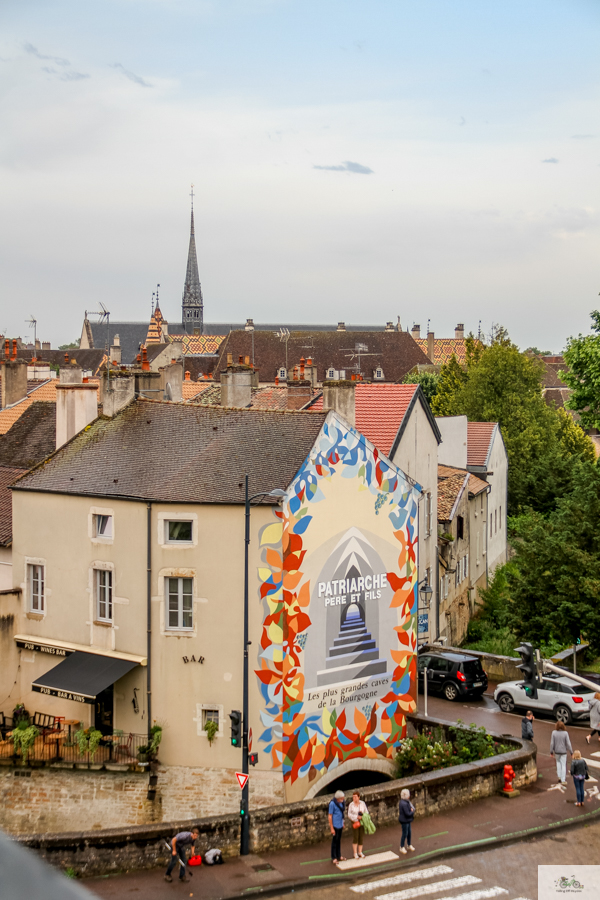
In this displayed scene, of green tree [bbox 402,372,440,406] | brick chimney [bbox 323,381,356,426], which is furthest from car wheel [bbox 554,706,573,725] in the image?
green tree [bbox 402,372,440,406]

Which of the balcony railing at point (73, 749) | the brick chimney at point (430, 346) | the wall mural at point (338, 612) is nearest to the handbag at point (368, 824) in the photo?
the wall mural at point (338, 612)

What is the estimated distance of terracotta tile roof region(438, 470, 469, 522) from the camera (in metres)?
40.8

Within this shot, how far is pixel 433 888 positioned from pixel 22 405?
29.9m

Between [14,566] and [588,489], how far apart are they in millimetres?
21087

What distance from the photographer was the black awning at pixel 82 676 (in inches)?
998

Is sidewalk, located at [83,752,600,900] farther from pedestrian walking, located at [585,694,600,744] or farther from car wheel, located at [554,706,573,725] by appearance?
car wheel, located at [554,706,573,725]

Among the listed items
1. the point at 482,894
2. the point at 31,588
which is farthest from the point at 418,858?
the point at 31,588

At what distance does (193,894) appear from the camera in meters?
18.3

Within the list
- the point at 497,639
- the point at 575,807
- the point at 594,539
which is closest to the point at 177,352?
the point at 497,639

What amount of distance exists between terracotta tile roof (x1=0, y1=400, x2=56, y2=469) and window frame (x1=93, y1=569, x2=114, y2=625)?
7834 millimetres

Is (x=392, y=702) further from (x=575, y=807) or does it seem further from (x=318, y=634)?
(x=575, y=807)

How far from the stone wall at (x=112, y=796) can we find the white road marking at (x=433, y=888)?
252 inches

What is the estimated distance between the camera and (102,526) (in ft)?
89.8

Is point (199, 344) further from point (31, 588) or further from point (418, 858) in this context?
point (418, 858)
